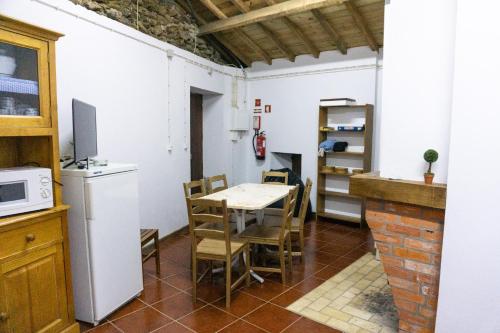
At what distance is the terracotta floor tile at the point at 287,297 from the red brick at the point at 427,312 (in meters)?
1.07

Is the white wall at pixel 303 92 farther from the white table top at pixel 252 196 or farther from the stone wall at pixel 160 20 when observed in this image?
the white table top at pixel 252 196

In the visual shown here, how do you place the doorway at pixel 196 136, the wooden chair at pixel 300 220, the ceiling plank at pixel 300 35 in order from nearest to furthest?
1. the wooden chair at pixel 300 220
2. the ceiling plank at pixel 300 35
3. the doorway at pixel 196 136

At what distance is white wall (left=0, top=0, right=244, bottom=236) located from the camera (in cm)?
309

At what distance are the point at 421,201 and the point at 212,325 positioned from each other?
177 cm

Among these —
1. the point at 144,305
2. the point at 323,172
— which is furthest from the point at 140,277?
the point at 323,172

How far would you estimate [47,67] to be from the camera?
216cm

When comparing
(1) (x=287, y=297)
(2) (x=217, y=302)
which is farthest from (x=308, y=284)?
(2) (x=217, y=302)

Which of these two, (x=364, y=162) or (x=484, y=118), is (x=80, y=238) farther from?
(x=364, y=162)

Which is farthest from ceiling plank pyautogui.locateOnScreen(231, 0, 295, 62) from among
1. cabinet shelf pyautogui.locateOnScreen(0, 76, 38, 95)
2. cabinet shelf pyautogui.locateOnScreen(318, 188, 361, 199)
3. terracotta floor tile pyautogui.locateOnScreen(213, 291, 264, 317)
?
terracotta floor tile pyautogui.locateOnScreen(213, 291, 264, 317)

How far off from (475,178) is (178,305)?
242 cm

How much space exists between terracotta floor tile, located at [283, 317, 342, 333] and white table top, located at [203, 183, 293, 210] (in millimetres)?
1001

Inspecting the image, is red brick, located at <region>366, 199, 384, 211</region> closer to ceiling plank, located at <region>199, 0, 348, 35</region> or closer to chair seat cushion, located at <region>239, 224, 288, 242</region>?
chair seat cushion, located at <region>239, 224, 288, 242</region>

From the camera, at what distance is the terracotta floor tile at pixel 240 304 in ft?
9.14

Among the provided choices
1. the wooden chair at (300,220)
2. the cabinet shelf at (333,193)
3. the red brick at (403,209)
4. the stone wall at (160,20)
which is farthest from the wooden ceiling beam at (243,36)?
the red brick at (403,209)
